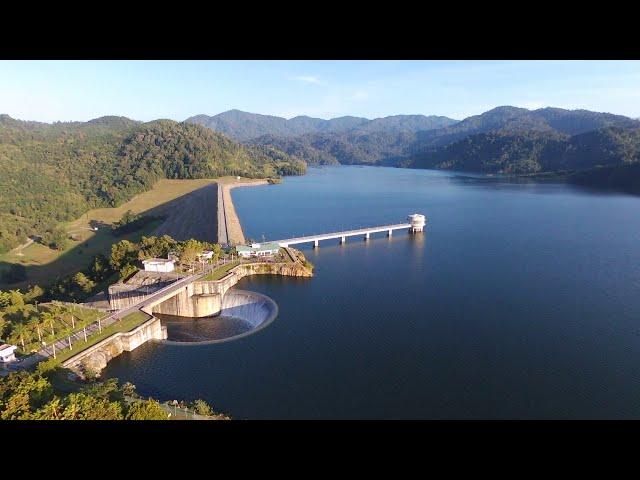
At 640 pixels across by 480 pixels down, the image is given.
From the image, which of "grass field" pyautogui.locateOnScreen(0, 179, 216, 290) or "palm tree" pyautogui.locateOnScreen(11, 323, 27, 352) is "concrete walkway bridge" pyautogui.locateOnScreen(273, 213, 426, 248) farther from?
"palm tree" pyautogui.locateOnScreen(11, 323, 27, 352)

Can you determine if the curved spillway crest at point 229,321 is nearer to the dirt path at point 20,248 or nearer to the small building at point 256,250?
the small building at point 256,250

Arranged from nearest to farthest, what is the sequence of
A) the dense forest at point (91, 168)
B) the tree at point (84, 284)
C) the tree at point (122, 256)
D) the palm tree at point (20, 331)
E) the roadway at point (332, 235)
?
the palm tree at point (20, 331)
the tree at point (84, 284)
the tree at point (122, 256)
the roadway at point (332, 235)
the dense forest at point (91, 168)

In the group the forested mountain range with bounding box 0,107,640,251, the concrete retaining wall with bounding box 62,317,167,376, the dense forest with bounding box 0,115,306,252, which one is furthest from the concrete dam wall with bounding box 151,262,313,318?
the forested mountain range with bounding box 0,107,640,251

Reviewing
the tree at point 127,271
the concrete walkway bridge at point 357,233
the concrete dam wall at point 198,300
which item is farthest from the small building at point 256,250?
the tree at point 127,271

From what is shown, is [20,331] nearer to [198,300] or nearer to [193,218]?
[198,300]

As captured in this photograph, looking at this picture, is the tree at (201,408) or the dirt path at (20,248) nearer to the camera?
the tree at (201,408)
